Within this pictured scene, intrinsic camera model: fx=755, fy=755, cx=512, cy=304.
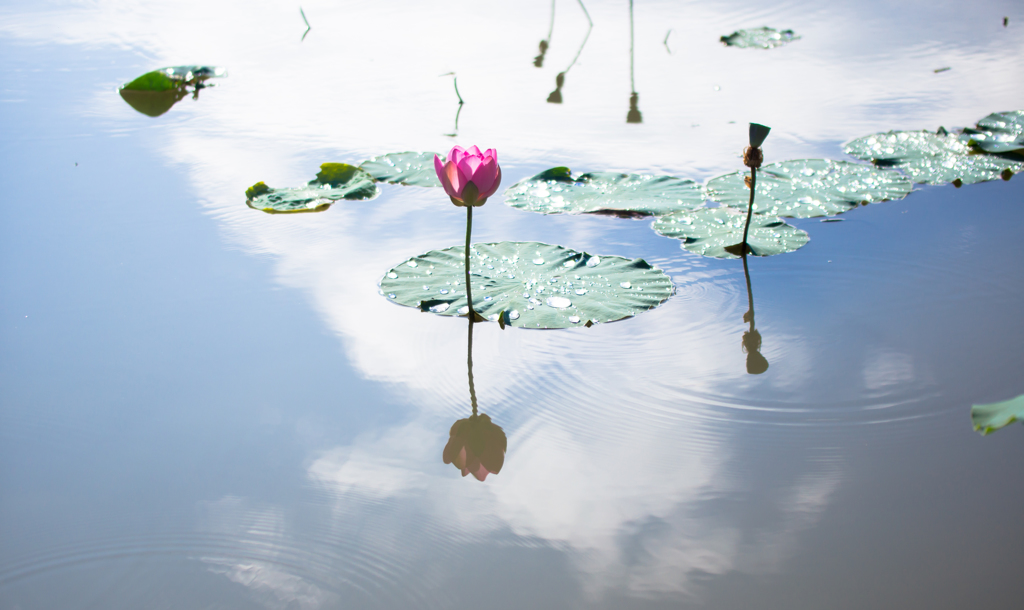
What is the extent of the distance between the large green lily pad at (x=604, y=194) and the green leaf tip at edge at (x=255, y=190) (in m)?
0.70

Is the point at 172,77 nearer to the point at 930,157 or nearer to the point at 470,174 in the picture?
the point at 470,174

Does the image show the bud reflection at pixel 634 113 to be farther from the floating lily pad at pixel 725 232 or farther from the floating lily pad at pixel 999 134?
the floating lily pad at pixel 999 134

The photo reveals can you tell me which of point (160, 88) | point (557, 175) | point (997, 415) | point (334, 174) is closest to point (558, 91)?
point (557, 175)

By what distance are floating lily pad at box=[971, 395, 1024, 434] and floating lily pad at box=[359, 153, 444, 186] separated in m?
1.62

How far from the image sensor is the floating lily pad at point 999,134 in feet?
7.55

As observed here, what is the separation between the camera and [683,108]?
283 cm

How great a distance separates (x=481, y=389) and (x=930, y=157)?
67.1 inches

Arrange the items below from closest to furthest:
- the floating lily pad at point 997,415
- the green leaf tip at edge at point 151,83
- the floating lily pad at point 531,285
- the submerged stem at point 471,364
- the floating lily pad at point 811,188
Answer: the floating lily pad at point 997,415 → the submerged stem at point 471,364 → the floating lily pad at point 531,285 → the floating lily pad at point 811,188 → the green leaf tip at edge at point 151,83

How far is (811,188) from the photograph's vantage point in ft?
6.93

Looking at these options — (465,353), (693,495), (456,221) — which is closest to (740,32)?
(456,221)

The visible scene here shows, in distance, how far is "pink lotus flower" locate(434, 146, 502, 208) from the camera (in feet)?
4.78

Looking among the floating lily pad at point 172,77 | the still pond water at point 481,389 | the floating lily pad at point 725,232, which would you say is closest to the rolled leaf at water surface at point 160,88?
the floating lily pad at point 172,77

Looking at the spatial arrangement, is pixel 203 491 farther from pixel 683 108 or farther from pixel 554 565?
A: pixel 683 108

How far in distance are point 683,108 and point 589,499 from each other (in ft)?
6.75
